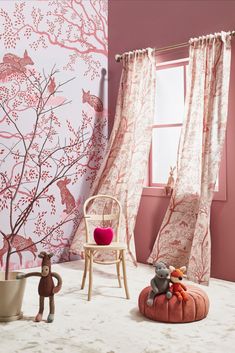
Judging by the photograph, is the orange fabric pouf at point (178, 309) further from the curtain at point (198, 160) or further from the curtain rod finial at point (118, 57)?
the curtain rod finial at point (118, 57)

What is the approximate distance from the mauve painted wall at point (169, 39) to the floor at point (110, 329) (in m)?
0.50

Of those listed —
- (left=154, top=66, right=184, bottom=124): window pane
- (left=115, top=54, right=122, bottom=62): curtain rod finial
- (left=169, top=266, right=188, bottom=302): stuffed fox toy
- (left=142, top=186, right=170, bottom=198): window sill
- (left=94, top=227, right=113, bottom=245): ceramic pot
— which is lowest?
(left=169, top=266, right=188, bottom=302): stuffed fox toy

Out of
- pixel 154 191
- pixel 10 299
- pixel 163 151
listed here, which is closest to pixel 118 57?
pixel 163 151

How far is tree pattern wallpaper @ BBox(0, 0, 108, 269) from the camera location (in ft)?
12.8

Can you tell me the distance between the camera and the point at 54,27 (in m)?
4.27

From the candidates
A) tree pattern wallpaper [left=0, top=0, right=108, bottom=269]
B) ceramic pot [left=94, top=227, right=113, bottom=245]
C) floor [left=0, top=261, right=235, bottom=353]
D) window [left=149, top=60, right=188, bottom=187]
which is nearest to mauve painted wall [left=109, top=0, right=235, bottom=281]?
tree pattern wallpaper [left=0, top=0, right=108, bottom=269]

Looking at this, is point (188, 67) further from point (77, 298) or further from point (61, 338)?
point (61, 338)

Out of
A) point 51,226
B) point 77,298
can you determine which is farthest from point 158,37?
point 77,298

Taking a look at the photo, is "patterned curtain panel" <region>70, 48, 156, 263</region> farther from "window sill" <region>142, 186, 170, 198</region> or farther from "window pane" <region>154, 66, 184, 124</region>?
"window pane" <region>154, 66, 184, 124</region>

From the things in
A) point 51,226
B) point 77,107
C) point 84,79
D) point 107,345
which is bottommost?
point 107,345

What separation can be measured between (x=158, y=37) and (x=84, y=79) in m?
0.85

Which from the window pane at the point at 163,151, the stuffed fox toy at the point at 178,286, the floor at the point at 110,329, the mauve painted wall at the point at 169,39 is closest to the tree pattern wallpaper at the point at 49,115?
the mauve painted wall at the point at 169,39

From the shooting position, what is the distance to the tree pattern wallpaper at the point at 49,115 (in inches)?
154

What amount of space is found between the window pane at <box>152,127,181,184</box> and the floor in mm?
1396
